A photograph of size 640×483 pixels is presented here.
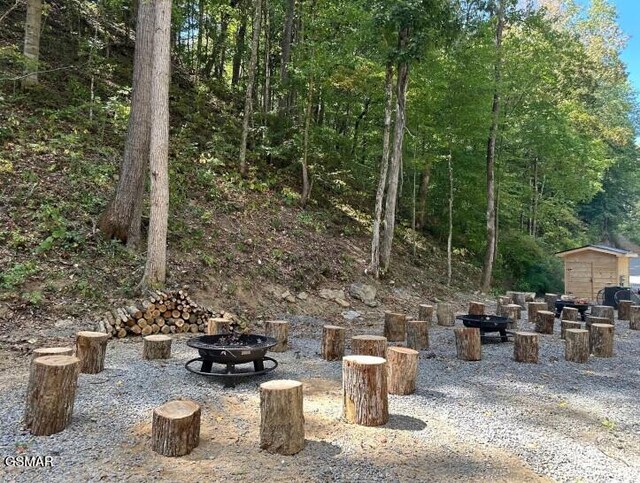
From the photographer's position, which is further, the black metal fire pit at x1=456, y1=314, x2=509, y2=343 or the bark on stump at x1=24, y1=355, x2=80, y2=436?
the black metal fire pit at x1=456, y1=314, x2=509, y2=343

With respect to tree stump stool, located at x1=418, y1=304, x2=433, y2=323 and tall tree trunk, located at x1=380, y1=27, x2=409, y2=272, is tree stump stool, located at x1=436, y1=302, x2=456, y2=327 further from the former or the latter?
tall tree trunk, located at x1=380, y1=27, x2=409, y2=272

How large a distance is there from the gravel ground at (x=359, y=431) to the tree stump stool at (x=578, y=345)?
0.66 meters

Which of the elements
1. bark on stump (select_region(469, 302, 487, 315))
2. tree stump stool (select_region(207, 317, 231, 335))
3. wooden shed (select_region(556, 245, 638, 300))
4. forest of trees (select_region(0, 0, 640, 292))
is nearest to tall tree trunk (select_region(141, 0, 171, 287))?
forest of trees (select_region(0, 0, 640, 292))

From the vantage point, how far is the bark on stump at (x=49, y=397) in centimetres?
326

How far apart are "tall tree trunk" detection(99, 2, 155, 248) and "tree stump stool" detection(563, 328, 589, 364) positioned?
24.7 ft

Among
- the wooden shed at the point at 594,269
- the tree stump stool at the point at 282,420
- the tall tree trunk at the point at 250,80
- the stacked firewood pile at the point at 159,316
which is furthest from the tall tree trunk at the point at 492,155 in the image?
the tree stump stool at the point at 282,420

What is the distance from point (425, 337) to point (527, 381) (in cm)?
181

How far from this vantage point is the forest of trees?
8375 millimetres

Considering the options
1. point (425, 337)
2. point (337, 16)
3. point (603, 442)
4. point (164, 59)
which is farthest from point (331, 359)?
point (337, 16)

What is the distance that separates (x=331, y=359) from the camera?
19.5ft

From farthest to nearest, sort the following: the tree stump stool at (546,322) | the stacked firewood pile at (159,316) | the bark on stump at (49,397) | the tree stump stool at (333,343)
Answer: the tree stump stool at (546,322), the stacked firewood pile at (159,316), the tree stump stool at (333,343), the bark on stump at (49,397)

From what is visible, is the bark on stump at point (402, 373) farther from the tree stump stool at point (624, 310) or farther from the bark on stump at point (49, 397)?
the tree stump stool at point (624, 310)

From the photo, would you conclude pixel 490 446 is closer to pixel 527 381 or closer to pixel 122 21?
pixel 527 381

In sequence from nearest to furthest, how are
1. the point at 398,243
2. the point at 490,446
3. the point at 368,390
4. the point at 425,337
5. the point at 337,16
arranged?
the point at 490,446, the point at 368,390, the point at 425,337, the point at 337,16, the point at 398,243
